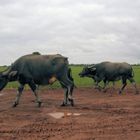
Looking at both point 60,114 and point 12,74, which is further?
point 12,74

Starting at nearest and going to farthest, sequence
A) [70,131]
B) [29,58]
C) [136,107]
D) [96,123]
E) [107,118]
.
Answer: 1. [70,131]
2. [96,123]
3. [107,118]
4. [136,107]
5. [29,58]

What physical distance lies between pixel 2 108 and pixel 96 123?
6.00 m

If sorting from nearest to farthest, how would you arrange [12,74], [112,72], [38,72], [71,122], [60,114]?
[71,122], [60,114], [12,74], [38,72], [112,72]

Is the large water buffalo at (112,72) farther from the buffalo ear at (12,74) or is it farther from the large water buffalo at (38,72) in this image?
the buffalo ear at (12,74)

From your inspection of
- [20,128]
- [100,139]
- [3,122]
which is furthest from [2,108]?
[100,139]

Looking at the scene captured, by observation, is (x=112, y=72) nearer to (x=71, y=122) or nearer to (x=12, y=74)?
(x=12, y=74)

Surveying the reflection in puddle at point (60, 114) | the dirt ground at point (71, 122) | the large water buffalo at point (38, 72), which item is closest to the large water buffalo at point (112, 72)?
the large water buffalo at point (38, 72)

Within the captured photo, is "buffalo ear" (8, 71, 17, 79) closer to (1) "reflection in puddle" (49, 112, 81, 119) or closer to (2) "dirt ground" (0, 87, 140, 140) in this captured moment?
(2) "dirt ground" (0, 87, 140, 140)

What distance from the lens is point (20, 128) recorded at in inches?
534

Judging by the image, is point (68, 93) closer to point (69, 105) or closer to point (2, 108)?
point (69, 105)

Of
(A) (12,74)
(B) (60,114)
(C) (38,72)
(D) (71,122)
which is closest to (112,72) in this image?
(C) (38,72)

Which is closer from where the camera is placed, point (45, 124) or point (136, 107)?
point (45, 124)

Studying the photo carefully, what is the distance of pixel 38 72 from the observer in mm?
19281

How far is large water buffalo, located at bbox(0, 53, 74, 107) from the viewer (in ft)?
62.8
